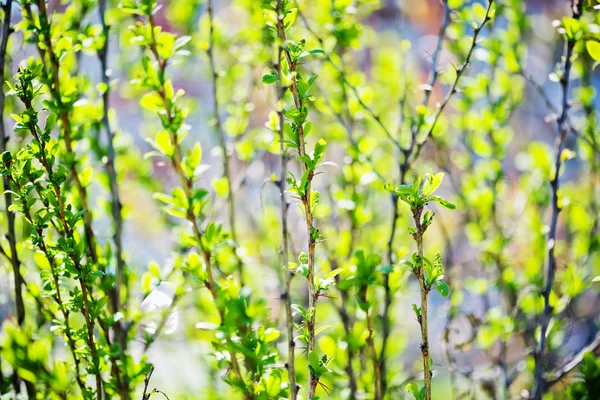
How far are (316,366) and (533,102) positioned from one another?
7.99 feet

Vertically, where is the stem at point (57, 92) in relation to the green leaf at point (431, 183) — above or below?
above

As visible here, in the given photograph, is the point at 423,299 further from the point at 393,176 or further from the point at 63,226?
the point at 393,176

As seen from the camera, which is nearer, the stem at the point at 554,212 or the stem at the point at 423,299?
the stem at the point at 423,299

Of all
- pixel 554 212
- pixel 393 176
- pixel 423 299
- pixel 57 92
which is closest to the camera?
pixel 423 299

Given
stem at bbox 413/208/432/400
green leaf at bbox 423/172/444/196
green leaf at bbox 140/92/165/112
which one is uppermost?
green leaf at bbox 140/92/165/112

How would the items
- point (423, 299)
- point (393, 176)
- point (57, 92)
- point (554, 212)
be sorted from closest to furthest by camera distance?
point (423, 299) → point (57, 92) → point (554, 212) → point (393, 176)

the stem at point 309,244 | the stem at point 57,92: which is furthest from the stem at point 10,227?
the stem at point 309,244

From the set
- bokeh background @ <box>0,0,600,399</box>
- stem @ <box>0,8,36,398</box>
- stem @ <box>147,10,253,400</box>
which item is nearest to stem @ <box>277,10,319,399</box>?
stem @ <box>147,10,253,400</box>

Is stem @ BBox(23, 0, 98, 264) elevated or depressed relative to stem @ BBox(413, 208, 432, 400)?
elevated

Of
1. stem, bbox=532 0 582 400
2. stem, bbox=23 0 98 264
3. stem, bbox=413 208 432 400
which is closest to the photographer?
stem, bbox=413 208 432 400

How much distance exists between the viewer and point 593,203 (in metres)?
1.49

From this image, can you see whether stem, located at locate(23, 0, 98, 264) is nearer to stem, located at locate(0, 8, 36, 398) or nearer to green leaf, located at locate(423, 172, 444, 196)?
stem, located at locate(0, 8, 36, 398)

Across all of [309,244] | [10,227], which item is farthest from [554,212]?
[10,227]

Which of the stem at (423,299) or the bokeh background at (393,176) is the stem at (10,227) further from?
the stem at (423,299)
